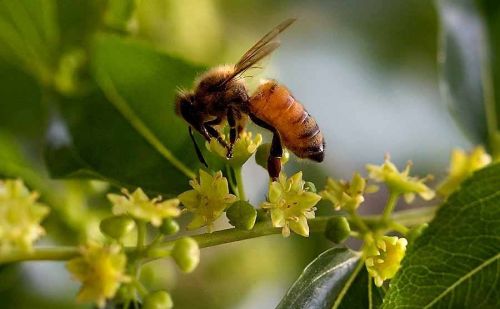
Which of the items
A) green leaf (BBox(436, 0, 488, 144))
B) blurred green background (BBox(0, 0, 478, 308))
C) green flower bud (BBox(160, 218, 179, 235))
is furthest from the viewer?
green leaf (BBox(436, 0, 488, 144))

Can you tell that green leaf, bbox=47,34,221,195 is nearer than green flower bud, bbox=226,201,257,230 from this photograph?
No

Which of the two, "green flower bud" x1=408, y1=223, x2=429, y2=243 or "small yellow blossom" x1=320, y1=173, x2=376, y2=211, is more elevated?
"small yellow blossom" x1=320, y1=173, x2=376, y2=211

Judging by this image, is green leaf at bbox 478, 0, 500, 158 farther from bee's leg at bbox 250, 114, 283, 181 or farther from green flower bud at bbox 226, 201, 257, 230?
green flower bud at bbox 226, 201, 257, 230

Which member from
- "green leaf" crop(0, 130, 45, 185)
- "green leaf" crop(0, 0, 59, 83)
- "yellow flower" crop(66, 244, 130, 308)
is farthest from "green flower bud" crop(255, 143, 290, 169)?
"green leaf" crop(0, 0, 59, 83)

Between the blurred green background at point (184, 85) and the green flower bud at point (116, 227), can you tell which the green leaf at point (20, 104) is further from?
the green flower bud at point (116, 227)

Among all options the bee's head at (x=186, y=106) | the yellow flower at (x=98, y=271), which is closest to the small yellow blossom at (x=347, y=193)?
the bee's head at (x=186, y=106)

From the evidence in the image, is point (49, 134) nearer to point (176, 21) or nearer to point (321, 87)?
point (176, 21)

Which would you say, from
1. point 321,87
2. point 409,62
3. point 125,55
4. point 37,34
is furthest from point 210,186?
point 409,62
